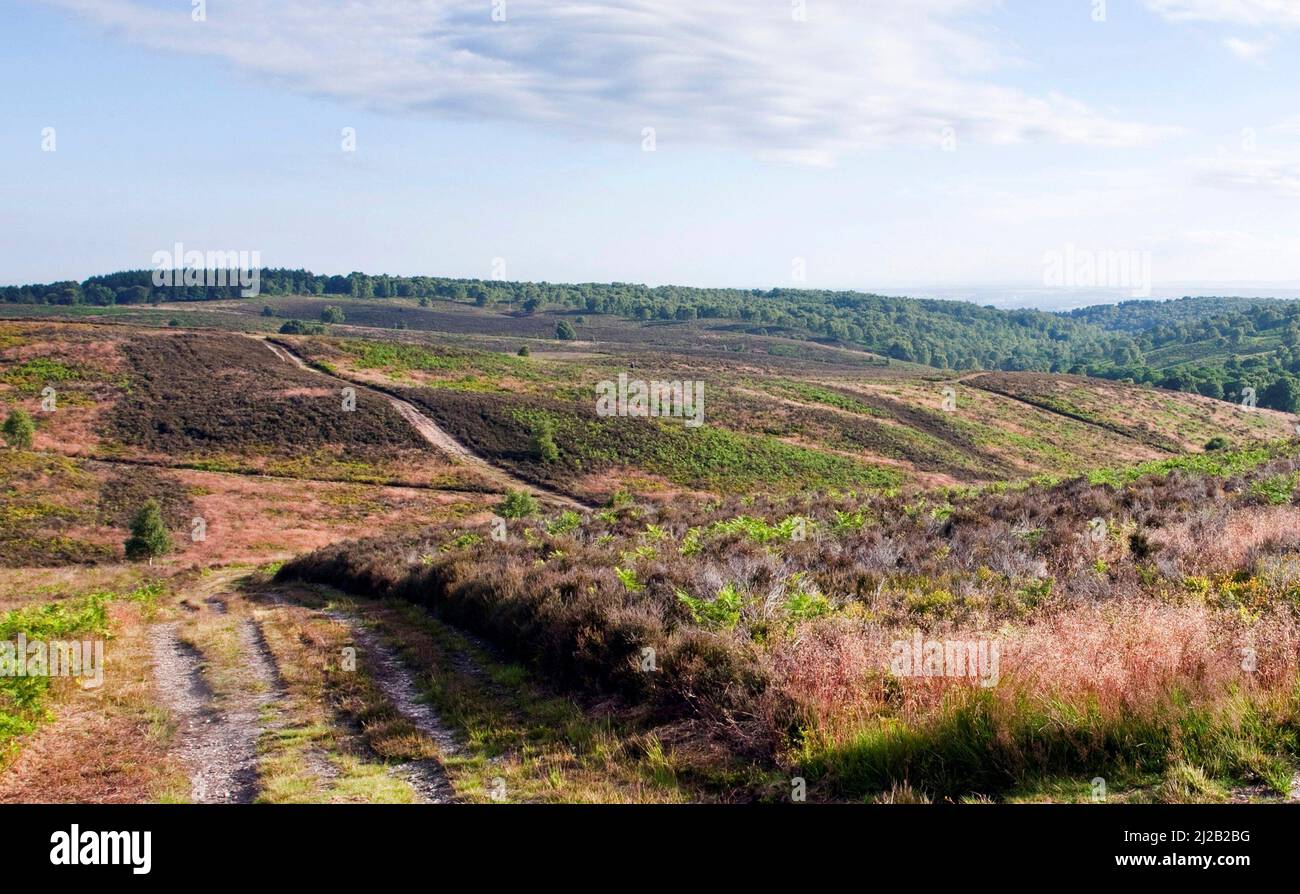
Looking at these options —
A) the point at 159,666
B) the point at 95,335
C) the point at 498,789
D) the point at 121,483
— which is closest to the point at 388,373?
the point at 95,335

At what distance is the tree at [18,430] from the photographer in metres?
55.1

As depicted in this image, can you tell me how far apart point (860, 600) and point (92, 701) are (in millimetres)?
9472

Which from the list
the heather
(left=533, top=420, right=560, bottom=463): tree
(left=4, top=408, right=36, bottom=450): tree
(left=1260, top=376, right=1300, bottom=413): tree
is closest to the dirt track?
(left=533, top=420, right=560, bottom=463): tree

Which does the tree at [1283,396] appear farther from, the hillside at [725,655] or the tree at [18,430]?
the tree at [18,430]

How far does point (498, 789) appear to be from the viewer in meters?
6.39

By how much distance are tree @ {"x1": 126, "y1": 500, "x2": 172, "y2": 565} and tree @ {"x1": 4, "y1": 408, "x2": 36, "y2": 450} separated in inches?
877

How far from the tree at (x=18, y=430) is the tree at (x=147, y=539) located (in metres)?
22.3

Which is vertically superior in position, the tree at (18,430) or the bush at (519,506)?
the tree at (18,430)

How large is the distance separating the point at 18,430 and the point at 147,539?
77.8ft

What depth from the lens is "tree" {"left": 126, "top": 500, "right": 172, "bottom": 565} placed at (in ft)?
132

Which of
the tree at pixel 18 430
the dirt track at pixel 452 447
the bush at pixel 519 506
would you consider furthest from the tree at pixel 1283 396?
the tree at pixel 18 430

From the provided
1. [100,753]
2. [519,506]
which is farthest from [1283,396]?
[100,753]

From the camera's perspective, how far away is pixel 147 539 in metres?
40.2
